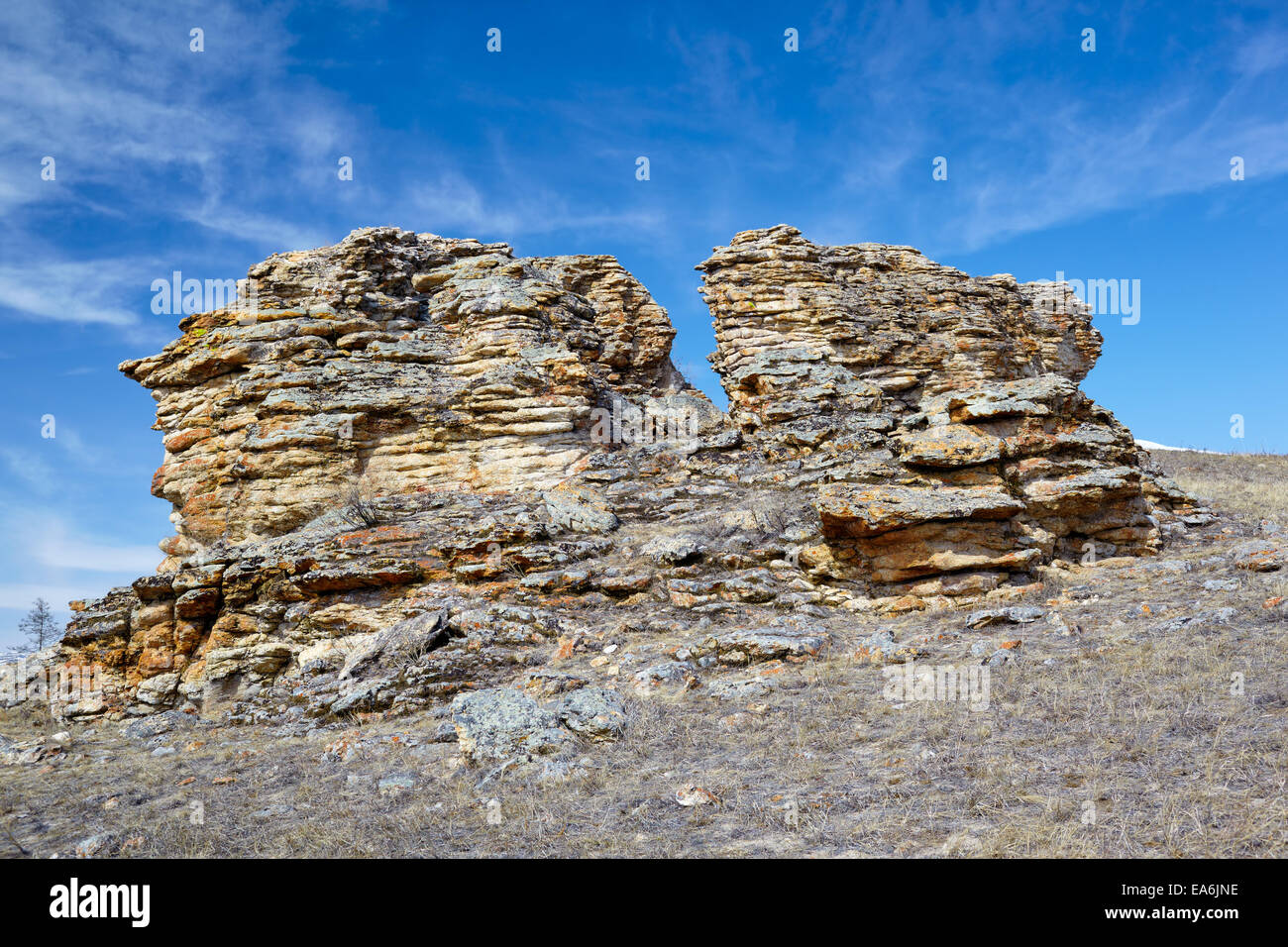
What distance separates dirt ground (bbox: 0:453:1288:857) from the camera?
18.9 feet

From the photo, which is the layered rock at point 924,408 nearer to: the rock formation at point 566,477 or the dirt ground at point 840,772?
the rock formation at point 566,477

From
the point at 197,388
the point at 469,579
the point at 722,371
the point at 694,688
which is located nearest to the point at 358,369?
the point at 197,388

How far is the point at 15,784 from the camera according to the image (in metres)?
10.4

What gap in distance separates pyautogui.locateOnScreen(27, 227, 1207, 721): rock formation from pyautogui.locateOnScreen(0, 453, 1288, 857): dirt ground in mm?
1501

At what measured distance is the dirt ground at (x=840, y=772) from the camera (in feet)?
18.9

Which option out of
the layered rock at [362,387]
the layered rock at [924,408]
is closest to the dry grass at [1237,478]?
the layered rock at [924,408]

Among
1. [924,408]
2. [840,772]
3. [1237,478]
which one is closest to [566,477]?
[924,408]

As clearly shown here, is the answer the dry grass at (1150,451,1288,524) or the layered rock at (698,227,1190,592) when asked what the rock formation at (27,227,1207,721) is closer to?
the layered rock at (698,227,1190,592)

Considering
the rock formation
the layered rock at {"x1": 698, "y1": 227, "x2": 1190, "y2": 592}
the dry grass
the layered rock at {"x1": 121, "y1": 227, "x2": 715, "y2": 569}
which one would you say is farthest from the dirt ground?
the dry grass

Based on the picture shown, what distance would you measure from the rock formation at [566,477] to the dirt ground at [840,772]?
4.93 feet

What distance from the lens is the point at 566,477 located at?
1919cm
